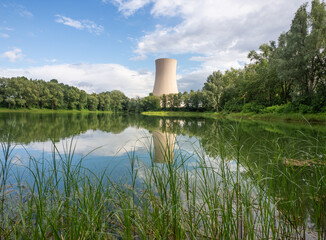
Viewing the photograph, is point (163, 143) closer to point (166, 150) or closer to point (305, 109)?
point (166, 150)

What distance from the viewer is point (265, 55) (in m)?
26.1

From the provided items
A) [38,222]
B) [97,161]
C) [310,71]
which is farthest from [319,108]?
[38,222]

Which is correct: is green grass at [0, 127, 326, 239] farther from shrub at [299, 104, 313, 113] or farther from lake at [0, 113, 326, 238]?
shrub at [299, 104, 313, 113]

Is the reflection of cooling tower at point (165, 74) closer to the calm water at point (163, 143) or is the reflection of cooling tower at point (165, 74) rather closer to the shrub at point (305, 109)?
the shrub at point (305, 109)

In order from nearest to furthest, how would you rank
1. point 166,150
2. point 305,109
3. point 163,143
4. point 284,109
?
point 166,150 < point 163,143 < point 305,109 < point 284,109

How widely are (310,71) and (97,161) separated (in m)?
18.2

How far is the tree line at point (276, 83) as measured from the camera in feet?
46.0

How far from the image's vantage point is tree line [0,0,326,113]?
14.0m

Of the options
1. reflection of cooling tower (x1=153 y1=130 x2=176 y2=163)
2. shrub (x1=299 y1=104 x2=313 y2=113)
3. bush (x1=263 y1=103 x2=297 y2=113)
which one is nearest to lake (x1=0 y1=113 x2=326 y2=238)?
reflection of cooling tower (x1=153 y1=130 x2=176 y2=163)

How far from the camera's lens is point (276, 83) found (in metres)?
21.5

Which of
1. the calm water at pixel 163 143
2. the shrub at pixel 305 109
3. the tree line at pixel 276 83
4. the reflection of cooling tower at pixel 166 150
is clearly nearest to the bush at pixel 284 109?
the tree line at pixel 276 83

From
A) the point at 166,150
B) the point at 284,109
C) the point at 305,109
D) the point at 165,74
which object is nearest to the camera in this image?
the point at 166,150

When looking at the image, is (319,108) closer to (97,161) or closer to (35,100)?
(97,161)

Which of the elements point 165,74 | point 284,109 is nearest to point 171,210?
point 284,109
